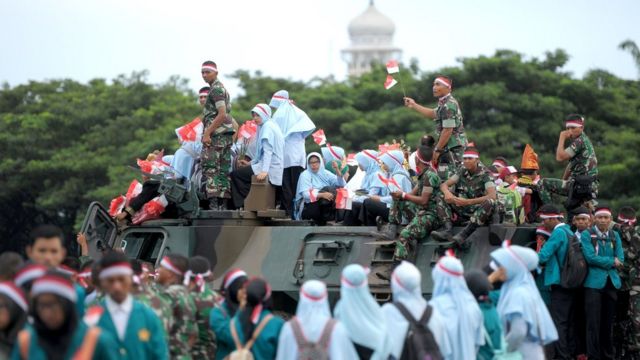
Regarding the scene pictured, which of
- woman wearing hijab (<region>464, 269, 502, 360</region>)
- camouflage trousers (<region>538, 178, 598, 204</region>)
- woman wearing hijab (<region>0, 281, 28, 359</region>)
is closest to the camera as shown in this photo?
woman wearing hijab (<region>0, 281, 28, 359</region>)

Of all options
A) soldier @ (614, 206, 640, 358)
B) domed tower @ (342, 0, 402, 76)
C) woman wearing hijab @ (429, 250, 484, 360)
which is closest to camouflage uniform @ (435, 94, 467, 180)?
soldier @ (614, 206, 640, 358)

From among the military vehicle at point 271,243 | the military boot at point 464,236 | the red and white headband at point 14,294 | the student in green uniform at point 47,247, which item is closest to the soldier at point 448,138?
the military boot at point 464,236

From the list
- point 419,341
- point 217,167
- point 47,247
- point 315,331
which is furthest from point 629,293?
point 47,247

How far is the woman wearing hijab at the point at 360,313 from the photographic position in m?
12.9

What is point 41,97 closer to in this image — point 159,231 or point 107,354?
point 159,231

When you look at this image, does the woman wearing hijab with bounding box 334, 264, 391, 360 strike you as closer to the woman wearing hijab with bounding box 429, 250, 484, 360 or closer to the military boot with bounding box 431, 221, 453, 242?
the woman wearing hijab with bounding box 429, 250, 484, 360

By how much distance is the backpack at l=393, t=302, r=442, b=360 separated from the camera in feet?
41.8

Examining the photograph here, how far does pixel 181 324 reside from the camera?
12977mm

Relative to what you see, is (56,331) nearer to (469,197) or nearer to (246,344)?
(246,344)

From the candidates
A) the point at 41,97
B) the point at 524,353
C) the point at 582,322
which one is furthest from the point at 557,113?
the point at 524,353

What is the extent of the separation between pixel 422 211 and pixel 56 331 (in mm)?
7241

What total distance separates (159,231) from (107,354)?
788cm

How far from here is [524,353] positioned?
1387 centimetres

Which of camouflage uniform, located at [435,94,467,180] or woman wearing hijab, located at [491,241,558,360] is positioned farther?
camouflage uniform, located at [435,94,467,180]
